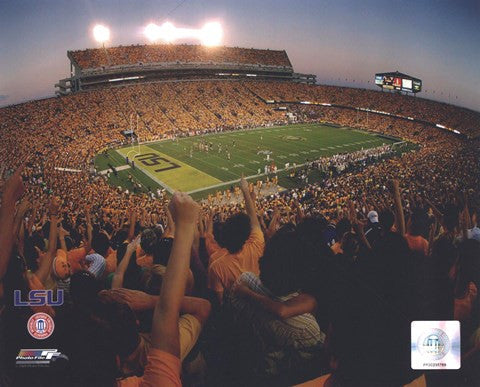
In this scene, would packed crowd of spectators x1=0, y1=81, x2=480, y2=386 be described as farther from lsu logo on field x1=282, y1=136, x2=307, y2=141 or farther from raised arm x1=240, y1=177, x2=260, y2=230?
lsu logo on field x1=282, y1=136, x2=307, y2=141

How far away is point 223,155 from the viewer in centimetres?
2389

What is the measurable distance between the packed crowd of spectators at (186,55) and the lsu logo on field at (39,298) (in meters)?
22.7

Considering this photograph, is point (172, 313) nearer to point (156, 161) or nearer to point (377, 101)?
point (156, 161)

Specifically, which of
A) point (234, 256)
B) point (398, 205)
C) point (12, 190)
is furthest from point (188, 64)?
point (12, 190)

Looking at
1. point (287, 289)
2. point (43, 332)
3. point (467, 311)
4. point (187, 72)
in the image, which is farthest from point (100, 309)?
point (187, 72)

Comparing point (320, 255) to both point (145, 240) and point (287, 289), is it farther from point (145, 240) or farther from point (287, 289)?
point (145, 240)

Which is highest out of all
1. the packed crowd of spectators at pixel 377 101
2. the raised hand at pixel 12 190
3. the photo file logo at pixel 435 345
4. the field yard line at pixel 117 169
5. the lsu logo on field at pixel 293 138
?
the packed crowd of spectators at pixel 377 101

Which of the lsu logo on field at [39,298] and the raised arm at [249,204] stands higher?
the raised arm at [249,204]

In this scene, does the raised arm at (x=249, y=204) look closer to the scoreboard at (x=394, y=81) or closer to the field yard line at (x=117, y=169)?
the scoreboard at (x=394, y=81)

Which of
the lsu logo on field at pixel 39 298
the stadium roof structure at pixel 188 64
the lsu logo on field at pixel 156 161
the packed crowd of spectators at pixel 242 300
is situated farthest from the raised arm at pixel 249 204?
the lsu logo on field at pixel 156 161

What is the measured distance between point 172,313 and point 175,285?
0.10 metres

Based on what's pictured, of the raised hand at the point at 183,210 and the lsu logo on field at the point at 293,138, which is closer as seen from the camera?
the raised hand at the point at 183,210

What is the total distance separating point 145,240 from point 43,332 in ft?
3.55

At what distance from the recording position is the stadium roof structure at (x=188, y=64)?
1091 inches
